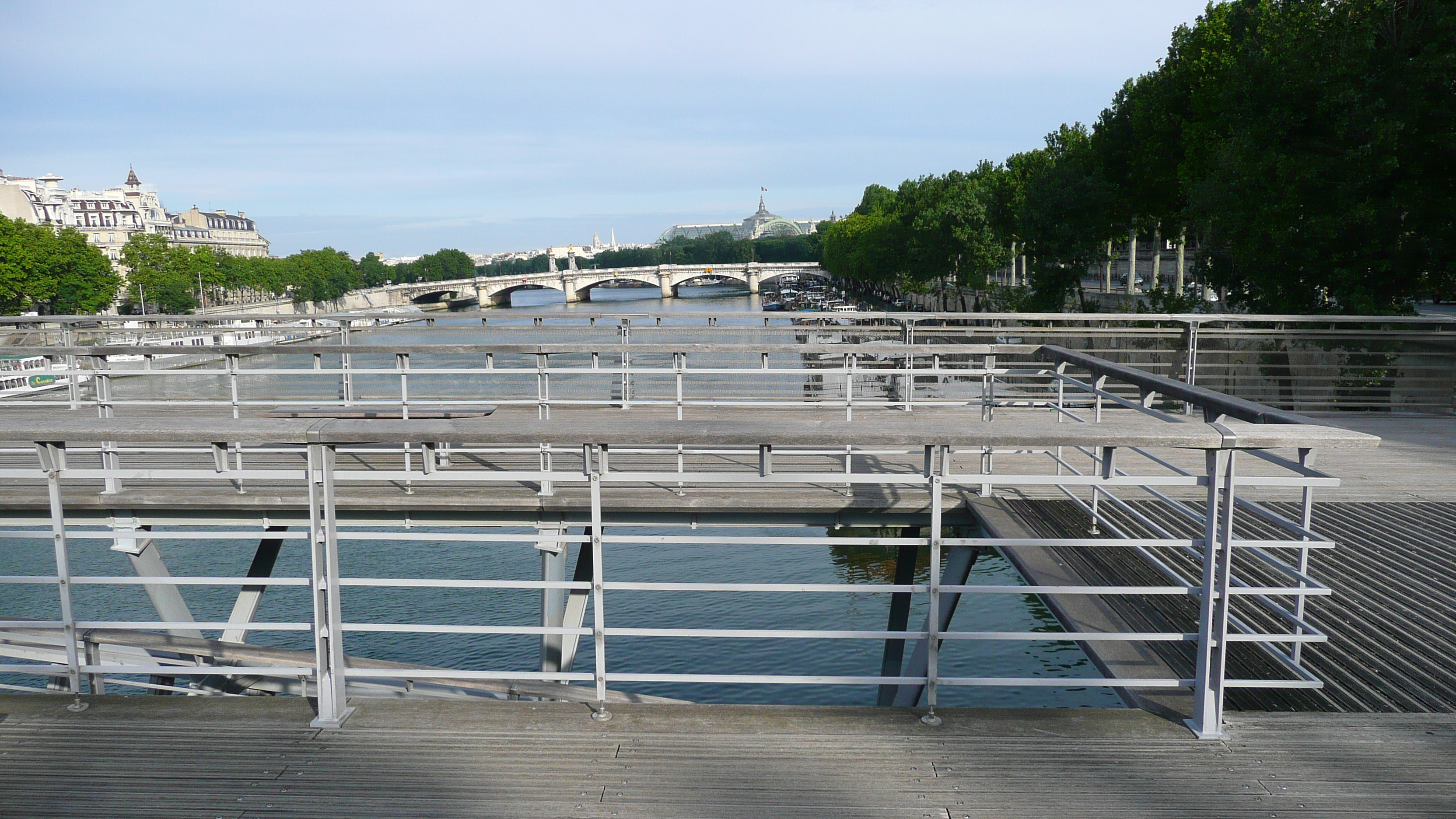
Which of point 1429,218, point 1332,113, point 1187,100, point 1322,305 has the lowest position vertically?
point 1322,305

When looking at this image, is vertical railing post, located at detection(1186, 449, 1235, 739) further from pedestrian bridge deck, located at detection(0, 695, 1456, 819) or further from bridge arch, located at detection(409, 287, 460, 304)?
bridge arch, located at detection(409, 287, 460, 304)

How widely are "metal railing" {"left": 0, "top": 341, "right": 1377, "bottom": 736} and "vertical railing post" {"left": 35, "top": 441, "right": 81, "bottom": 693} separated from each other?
1cm

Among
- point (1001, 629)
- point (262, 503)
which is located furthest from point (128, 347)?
point (1001, 629)

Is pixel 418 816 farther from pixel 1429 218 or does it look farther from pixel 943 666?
pixel 1429 218

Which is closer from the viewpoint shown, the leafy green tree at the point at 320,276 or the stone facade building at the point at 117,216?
the leafy green tree at the point at 320,276

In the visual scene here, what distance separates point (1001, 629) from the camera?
15141mm

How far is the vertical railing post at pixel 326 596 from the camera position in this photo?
348 centimetres

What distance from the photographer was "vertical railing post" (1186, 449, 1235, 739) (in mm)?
3432

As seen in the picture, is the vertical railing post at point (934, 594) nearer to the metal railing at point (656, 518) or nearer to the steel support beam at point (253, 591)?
the metal railing at point (656, 518)

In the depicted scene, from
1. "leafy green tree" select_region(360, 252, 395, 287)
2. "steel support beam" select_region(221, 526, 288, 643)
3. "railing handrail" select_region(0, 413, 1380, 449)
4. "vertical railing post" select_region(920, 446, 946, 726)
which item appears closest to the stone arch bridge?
"leafy green tree" select_region(360, 252, 395, 287)

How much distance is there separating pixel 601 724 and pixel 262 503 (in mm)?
4293

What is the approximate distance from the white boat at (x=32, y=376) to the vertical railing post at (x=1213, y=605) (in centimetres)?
809

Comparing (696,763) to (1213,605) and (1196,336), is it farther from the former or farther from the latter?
(1196,336)

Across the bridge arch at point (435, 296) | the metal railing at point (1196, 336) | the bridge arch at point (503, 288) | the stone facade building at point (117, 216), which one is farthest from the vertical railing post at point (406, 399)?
the stone facade building at point (117, 216)
